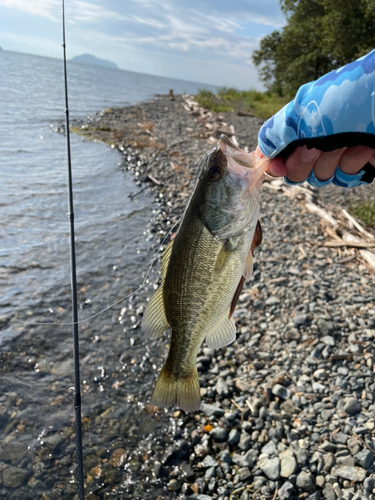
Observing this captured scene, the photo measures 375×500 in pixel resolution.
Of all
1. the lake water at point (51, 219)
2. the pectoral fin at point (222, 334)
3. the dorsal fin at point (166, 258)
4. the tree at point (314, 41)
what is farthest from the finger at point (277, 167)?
the tree at point (314, 41)

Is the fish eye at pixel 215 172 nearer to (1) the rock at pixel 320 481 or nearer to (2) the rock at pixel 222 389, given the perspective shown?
(1) the rock at pixel 320 481

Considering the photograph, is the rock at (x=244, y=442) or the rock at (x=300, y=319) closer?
the rock at (x=244, y=442)

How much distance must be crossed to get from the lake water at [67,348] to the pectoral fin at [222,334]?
7.25 feet

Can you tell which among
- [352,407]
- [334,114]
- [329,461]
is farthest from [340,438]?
[334,114]

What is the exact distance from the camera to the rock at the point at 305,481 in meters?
3.35

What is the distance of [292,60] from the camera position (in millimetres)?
33969

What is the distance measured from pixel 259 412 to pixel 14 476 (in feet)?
9.03

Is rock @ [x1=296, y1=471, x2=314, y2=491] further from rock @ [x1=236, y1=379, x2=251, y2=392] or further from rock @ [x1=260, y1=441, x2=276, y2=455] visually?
rock @ [x1=236, y1=379, x2=251, y2=392]

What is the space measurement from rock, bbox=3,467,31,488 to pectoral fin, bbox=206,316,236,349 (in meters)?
2.79

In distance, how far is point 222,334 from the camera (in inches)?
99.2

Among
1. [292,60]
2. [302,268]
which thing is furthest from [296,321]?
[292,60]

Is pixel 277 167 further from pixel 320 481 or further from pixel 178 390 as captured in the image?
pixel 320 481

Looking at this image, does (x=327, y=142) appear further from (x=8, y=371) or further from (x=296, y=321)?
(x=8, y=371)

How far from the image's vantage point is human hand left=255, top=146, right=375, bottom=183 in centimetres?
201
